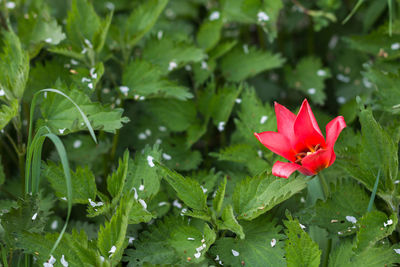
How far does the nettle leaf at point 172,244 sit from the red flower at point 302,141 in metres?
0.23

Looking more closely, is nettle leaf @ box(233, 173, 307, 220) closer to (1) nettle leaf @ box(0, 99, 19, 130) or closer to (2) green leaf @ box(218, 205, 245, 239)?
(2) green leaf @ box(218, 205, 245, 239)

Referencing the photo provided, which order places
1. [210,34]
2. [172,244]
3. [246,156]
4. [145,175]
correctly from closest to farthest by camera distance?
[172,244]
[145,175]
[246,156]
[210,34]

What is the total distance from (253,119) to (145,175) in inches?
16.1

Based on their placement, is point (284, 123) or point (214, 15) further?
point (214, 15)

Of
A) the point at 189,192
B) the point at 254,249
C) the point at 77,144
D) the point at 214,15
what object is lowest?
the point at 77,144

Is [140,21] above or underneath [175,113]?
above

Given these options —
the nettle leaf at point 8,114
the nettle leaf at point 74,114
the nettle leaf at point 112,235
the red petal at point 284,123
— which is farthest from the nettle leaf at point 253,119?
the nettle leaf at point 8,114

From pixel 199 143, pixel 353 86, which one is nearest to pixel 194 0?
pixel 199 143

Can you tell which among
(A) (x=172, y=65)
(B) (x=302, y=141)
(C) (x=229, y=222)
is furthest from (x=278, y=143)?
(A) (x=172, y=65)

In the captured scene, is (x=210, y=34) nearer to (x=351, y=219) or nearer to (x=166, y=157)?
(x=166, y=157)

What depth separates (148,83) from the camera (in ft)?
4.42

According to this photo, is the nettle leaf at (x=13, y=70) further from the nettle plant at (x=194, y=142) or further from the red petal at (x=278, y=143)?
the red petal at (x=278, y=143)

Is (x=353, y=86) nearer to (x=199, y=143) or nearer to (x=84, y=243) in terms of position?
(x=199, y=143)

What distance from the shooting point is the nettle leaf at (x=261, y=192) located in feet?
3.23
